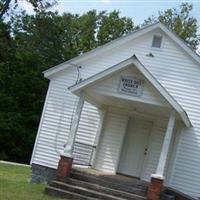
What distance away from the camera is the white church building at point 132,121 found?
1798cm

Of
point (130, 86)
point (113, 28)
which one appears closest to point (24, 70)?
point (113, 28)

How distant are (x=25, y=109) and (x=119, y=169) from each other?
59.6ft

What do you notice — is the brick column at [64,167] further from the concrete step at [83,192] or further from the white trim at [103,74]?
the white trim at [103,74]

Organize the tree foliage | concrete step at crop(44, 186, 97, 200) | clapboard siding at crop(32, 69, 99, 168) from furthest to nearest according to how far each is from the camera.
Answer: the tree foliage < clapboard siding at crop(32, 69, 99, 168) < concrete step at crop(44, 186, 97, 200)

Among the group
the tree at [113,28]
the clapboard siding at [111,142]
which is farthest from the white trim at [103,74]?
the tree at [113,28]

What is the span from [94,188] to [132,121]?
4111 millimetres

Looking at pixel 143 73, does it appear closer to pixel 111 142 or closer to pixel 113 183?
pixel 113 183

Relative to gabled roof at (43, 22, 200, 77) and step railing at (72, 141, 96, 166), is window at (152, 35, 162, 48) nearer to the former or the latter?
gabled roof at (43, 22, 200, 77)

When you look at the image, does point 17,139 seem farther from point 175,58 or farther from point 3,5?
point 175,58

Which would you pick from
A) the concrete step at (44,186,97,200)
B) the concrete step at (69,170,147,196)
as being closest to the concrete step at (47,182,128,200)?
the concrete step at (44,186,97,200)

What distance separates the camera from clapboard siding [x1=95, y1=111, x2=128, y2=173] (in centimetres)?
1892

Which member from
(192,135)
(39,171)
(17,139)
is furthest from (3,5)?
(192,135)

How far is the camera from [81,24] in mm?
51500

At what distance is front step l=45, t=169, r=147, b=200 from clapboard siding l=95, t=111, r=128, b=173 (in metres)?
2.44
